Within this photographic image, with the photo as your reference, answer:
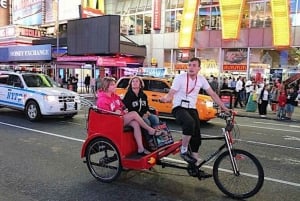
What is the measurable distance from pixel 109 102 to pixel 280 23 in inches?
867

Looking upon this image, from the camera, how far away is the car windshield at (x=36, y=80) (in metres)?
13.5

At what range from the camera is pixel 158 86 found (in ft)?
45.7

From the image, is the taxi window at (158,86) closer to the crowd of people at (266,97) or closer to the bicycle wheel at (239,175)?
the crowd of people at (266,97)

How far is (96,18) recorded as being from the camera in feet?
94.4

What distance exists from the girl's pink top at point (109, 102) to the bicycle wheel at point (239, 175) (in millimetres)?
1854

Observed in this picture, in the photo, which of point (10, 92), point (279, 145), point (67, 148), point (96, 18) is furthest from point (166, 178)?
point (96, 18)

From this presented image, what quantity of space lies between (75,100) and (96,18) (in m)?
16.9

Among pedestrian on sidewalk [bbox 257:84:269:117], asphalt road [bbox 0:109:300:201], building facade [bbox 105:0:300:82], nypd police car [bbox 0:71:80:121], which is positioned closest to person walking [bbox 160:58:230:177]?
asphalt road [bbox 0:109:300:201]

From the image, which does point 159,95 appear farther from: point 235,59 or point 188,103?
point 235,59

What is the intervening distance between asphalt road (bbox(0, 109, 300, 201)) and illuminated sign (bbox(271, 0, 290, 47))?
17.1 meters

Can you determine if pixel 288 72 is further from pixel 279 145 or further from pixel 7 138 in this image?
pixel 7 138

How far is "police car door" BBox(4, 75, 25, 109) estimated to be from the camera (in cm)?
1332

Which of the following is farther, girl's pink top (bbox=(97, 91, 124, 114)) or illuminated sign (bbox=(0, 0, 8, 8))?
illuminated sign (bbox=(0, 0, 8, 8))

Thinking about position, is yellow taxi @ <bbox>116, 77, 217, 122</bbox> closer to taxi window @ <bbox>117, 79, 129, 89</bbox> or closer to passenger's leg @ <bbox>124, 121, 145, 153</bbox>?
taxi window @ <bbox>117, 79, 129, 89</bbox>
